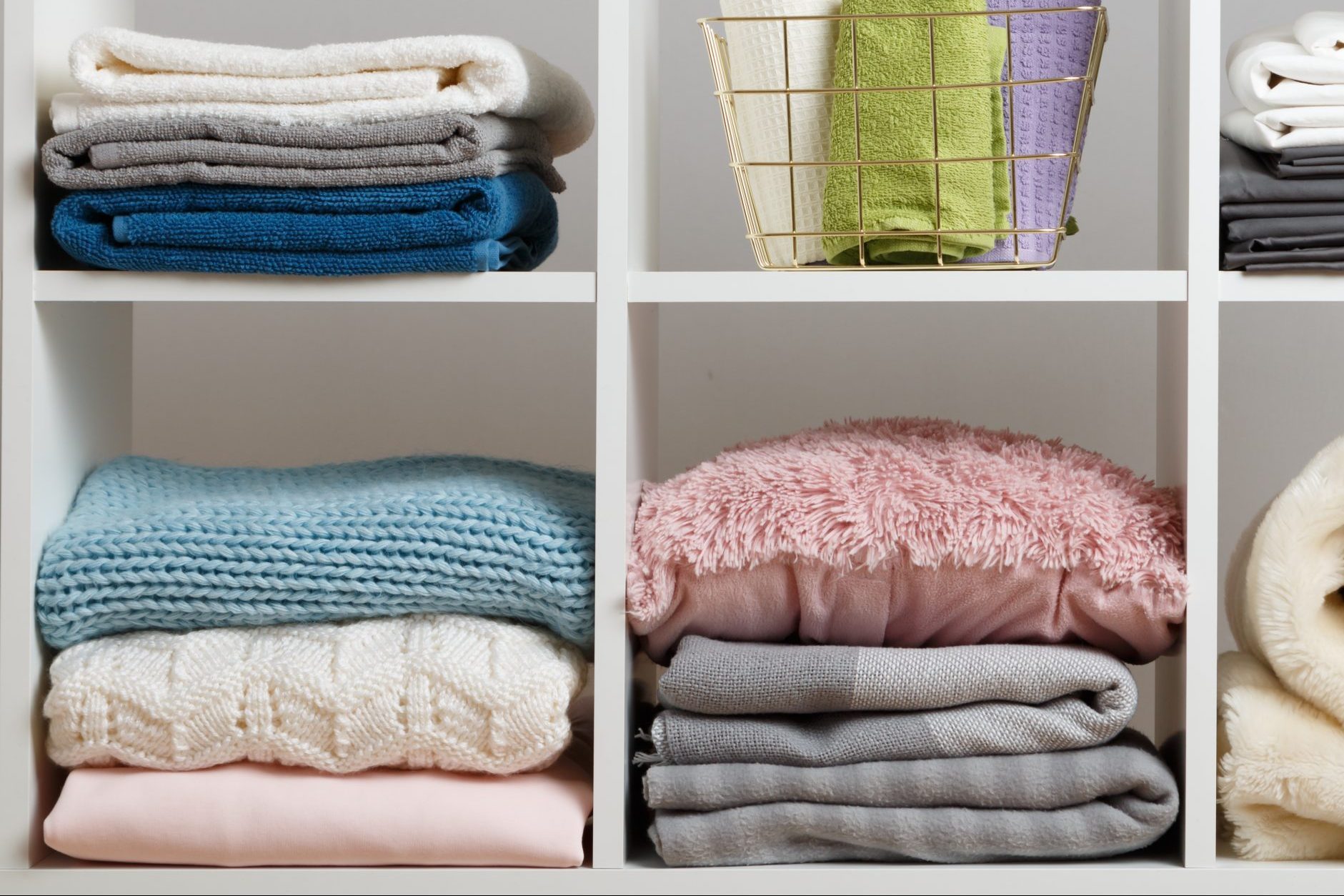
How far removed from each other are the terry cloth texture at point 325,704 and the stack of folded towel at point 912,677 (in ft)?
0.31

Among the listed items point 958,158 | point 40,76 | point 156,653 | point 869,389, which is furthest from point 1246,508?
point 40,76

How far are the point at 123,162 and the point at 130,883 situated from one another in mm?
534

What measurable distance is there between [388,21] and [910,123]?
792 mm

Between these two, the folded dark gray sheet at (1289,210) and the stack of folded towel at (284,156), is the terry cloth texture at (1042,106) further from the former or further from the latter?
the stack of folded towel at (284,156)

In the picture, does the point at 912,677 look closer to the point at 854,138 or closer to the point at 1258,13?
the point at 854,138

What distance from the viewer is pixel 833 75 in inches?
38.7

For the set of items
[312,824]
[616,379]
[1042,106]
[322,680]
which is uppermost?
[1042,106]

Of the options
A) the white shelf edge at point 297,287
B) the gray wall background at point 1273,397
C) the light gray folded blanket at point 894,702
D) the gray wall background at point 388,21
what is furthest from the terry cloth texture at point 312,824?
the gray wall background at point 1273,397

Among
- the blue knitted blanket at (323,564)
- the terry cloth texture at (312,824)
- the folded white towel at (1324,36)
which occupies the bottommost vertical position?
the terry cloth texture at (312,824)

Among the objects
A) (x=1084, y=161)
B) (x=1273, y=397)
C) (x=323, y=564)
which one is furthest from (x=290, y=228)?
(x=1273, y=397)

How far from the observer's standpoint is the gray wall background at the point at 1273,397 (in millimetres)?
1435

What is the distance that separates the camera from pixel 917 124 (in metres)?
0.94

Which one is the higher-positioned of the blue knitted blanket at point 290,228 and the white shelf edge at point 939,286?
the blue knitted blanket at point 290,228

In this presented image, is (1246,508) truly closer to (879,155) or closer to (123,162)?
(879,155)
